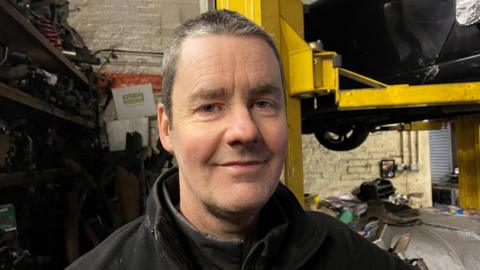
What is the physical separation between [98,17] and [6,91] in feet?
8.79

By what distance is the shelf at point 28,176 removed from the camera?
1610 millimetres

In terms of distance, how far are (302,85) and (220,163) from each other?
2.76ft

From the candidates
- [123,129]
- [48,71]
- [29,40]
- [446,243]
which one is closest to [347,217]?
[446,243]

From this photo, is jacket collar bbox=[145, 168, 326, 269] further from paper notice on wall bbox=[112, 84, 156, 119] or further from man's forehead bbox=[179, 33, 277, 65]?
paper notice on wall bbox=[112, 84, 156, 119]

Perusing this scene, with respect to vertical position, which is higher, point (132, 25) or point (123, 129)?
point (132, 25)

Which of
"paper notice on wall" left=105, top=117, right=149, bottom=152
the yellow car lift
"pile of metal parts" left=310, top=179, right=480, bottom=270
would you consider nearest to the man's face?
the yellow car lift

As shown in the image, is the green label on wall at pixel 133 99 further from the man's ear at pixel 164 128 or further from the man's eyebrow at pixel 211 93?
the man's eyebrow at pixel 211 93

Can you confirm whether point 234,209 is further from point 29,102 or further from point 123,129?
point 123,129

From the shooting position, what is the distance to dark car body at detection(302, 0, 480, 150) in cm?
157

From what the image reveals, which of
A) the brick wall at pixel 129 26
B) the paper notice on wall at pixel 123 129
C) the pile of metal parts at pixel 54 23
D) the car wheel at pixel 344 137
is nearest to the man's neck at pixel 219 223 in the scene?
the pile of metal parts at pixel 54 23

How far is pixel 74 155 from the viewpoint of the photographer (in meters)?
2.70

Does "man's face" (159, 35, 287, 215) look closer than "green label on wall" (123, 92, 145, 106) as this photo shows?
Yes

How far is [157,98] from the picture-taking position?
12.9ft

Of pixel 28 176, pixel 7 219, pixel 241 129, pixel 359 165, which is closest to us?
pixel 241 129
